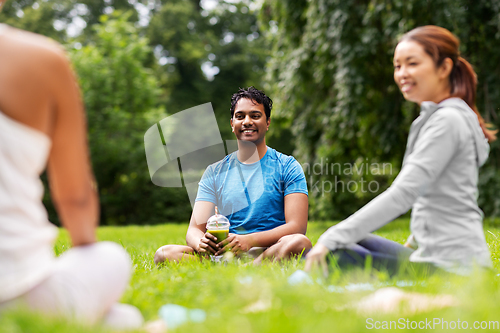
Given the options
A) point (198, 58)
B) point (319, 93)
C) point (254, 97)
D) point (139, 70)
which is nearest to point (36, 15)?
point (139, 70)

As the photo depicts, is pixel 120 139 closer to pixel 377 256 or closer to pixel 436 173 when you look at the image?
pixel 377 256

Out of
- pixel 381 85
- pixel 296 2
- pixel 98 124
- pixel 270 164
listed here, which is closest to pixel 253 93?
pixel 270 164

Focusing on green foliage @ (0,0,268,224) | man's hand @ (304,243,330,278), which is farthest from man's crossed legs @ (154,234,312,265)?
green foliage @ (0,0,268,224)

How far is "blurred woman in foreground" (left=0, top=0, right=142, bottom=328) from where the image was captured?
1323 mm

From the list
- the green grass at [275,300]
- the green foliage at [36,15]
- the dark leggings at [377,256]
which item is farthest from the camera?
the green foliage at [36,15]

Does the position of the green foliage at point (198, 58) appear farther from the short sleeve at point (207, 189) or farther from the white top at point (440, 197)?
the white top at point (440, 197)

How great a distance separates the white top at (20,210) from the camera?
4.32ft

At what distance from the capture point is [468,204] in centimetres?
201

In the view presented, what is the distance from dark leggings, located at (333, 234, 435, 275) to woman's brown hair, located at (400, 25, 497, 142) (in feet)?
2.23

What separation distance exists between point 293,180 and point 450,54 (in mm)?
1547

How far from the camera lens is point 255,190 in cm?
339

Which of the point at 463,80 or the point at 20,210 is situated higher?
the point at 463,80

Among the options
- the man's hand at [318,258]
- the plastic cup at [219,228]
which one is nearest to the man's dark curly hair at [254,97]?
the plastic cup at [219,228]

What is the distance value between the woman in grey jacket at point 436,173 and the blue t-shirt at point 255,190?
1.24 metres
